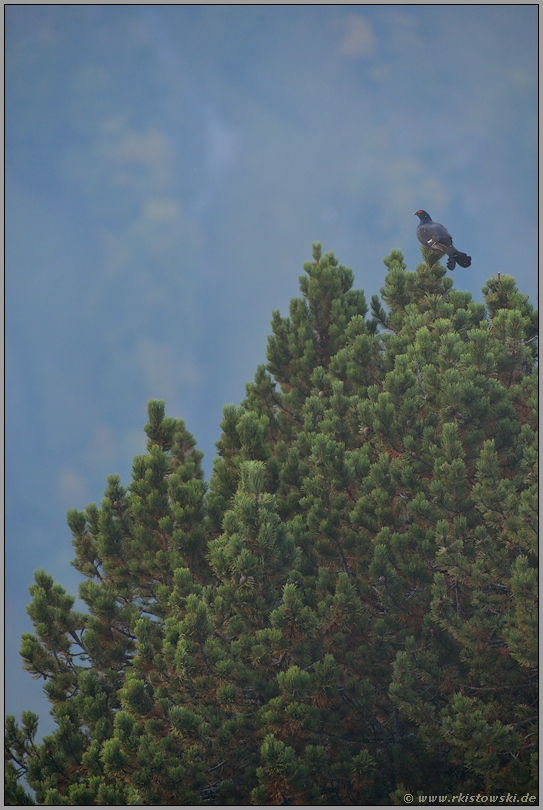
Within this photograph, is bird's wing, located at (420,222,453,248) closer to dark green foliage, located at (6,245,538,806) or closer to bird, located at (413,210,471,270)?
bird, located at (413,210,471,270)

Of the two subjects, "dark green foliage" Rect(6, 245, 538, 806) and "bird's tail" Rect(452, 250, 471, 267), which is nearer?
"dark green foliage" Rect(6, 245, 538, 806)

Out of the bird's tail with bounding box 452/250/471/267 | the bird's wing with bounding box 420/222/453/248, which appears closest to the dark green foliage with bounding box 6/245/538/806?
the bird's tail with bounding box 452/250/471/267

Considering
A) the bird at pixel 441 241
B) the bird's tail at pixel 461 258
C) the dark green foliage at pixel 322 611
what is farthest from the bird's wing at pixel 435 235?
the dark green foliage at pixel 322 611

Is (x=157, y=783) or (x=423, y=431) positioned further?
(x=423, y=431)

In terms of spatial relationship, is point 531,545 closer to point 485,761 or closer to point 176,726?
point 485,761

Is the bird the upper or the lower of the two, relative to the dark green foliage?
upper

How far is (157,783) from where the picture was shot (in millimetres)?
8477

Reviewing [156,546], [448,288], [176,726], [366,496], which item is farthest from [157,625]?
[448,288]

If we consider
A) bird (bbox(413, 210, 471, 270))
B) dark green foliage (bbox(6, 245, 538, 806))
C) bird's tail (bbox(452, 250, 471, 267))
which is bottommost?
dark green foliage (bbox(6, 245, 538, 806))

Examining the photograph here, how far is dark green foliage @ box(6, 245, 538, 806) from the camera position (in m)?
8.62

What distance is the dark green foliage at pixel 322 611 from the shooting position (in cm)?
862

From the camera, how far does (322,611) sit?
9.47 meters

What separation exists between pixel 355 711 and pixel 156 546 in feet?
12.3

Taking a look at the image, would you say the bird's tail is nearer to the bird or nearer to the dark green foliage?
the bird
